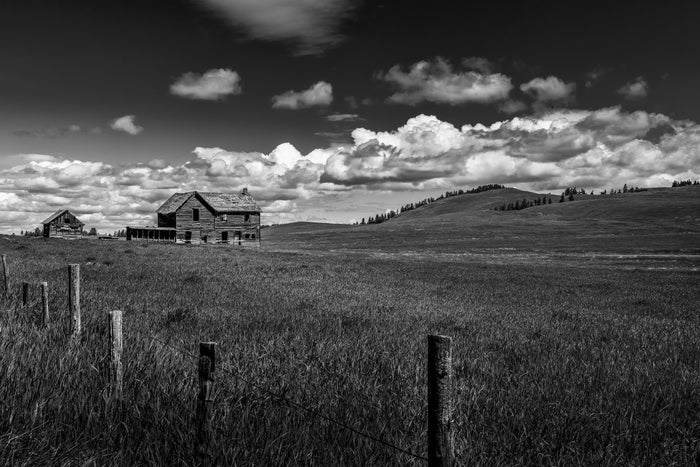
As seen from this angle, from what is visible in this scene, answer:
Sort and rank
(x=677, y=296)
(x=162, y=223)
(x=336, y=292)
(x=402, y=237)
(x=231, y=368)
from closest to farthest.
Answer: (x=231, y=368) → (x=336, y=292) → (x=677, y=296) → (x=162, y=223) → (x=402, y=237)

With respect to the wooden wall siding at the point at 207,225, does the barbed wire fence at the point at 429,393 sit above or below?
below

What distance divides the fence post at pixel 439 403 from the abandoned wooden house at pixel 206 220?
70.8 meters

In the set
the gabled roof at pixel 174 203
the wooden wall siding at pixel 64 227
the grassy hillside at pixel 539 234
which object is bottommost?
the grassy hillside at pixel 539 234

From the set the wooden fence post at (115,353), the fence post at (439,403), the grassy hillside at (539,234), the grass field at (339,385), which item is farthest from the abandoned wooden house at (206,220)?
the fence post at (439,403)

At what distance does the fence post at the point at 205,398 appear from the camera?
3459mm

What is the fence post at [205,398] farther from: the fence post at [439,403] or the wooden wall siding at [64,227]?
the wooden wall siding at [64,227]

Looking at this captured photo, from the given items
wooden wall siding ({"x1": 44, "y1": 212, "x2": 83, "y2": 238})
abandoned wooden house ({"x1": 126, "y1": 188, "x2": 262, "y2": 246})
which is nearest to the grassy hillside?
abandoned wooden house ({"x1": 126, "y1": 188, "x2": 262, "y2": 246})

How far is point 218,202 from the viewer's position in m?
74.9

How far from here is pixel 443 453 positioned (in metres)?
2.81

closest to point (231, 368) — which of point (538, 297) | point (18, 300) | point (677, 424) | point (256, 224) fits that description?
point (677, 424)

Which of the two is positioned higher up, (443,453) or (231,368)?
(443,453)

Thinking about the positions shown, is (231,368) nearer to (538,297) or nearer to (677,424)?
(677,424)

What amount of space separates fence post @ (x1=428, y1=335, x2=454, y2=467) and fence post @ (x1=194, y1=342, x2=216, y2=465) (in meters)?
1.61

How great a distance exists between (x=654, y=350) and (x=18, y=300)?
13.7 meters
